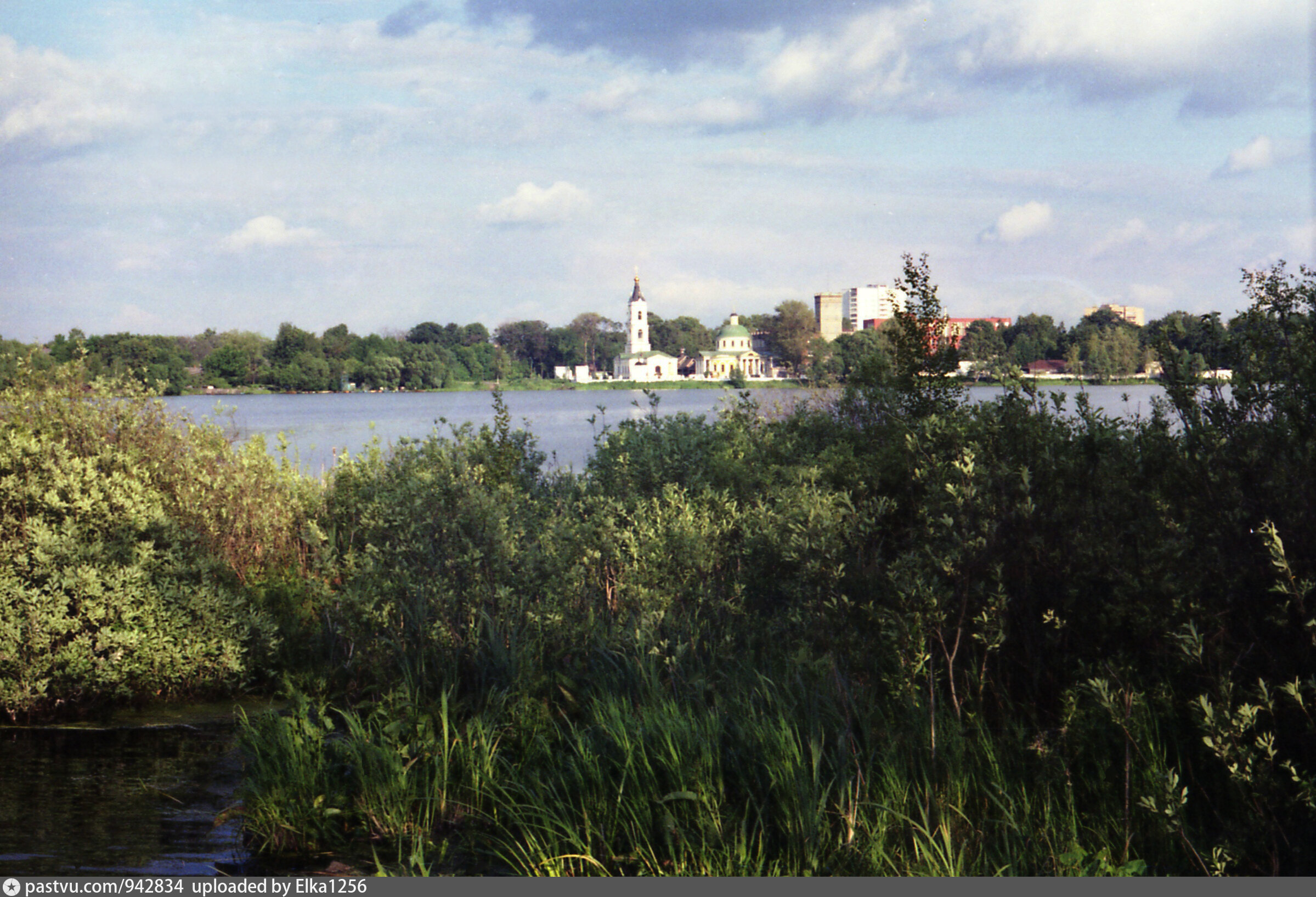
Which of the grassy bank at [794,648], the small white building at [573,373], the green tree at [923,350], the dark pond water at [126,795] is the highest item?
the small white building at [573,373]

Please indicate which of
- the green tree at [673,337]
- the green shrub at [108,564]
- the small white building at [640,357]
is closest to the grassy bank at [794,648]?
the green shrub at [108,564]

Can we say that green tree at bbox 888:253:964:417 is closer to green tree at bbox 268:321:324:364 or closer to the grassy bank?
the grassy bank

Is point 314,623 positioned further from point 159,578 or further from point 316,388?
point 316,388

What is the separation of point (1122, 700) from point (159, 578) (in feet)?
22.5

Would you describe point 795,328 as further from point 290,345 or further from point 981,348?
point 981,348

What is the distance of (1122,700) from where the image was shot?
14.2ft

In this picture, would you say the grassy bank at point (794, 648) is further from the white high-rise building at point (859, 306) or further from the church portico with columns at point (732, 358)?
the church portico with columns at point (732, 358)

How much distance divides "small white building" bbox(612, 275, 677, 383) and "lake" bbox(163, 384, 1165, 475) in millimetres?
23498

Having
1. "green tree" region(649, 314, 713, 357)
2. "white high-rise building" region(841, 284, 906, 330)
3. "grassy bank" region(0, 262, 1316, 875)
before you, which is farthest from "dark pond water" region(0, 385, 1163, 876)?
"green tree" region(649, 314, 713, 357)

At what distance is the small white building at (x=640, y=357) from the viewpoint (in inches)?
6718

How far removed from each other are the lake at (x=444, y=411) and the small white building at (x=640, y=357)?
2350 cm

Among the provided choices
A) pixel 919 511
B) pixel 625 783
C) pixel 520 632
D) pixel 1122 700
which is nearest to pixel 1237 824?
pixel 1122 700

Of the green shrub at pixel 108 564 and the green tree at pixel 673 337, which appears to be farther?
the green tree at pixel 673 337

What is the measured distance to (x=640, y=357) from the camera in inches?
6781
